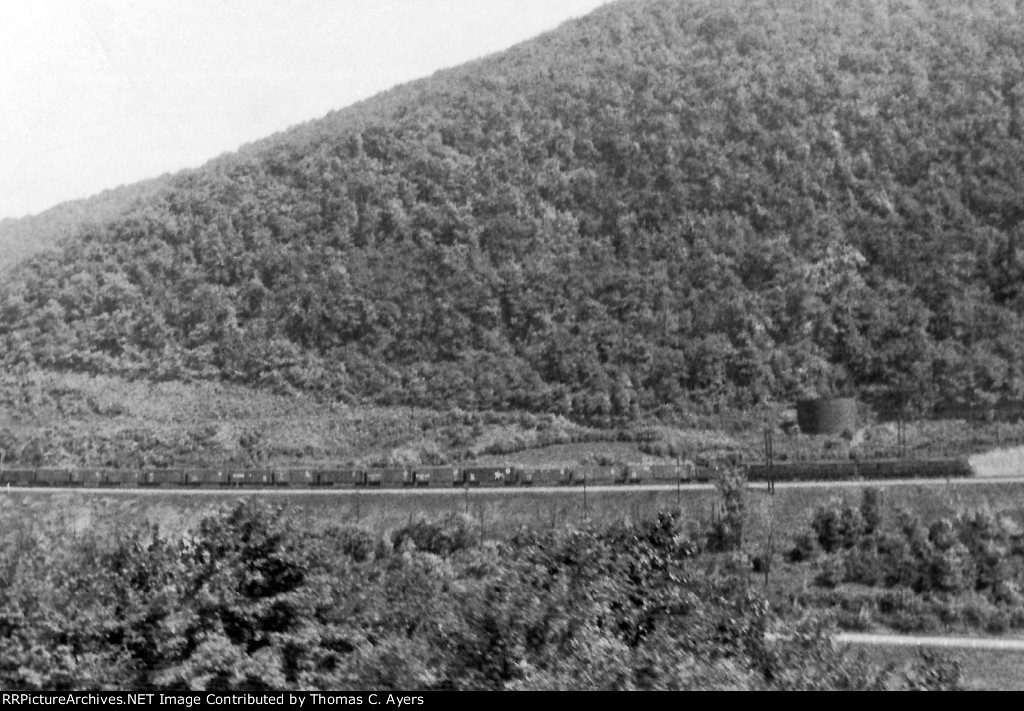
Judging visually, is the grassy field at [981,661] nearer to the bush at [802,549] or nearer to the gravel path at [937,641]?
the gravel path at [937,641]

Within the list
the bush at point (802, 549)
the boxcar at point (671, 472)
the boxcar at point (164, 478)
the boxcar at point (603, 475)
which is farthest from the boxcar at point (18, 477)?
the bush at point (802, 549)

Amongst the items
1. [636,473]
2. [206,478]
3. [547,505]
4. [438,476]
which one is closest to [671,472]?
[636,473]

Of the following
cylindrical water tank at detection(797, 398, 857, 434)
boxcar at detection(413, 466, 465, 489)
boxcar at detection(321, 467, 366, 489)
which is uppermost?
boxcar at detection(321, 467, 366, 489)

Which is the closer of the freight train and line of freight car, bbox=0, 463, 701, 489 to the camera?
the freight train

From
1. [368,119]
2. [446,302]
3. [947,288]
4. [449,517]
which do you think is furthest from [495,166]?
[449,517]

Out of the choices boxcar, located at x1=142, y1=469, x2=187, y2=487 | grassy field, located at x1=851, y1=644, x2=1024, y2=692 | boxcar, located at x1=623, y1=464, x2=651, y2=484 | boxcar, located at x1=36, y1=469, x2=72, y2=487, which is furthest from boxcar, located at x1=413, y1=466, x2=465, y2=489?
grassy field, located at x1=851, y1=644, x2=1024, y2=692

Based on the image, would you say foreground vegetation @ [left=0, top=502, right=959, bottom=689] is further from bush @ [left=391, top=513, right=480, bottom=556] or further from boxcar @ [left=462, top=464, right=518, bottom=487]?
boxcar @ [left=462, top=464, right=518, bottom=487]
